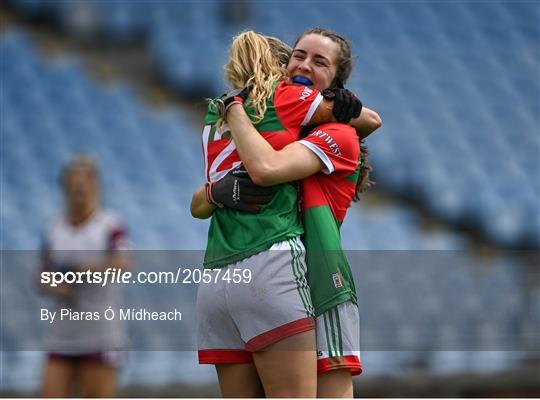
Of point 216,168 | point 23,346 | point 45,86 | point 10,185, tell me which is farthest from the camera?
point 45,86

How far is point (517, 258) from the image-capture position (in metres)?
5.67

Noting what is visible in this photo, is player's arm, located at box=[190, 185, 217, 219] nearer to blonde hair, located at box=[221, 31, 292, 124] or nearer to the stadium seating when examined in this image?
blonde hair, located at box=[221, 31, 292, 124]

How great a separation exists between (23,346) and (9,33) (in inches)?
127

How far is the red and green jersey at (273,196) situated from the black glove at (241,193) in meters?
0.02

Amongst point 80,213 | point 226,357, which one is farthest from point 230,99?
point 80,213

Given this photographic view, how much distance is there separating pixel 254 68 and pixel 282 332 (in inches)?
23.2

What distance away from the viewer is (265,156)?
202 cm

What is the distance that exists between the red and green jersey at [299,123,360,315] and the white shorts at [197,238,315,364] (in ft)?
0.10

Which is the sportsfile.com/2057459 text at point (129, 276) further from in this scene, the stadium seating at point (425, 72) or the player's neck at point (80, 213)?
the stadium seating at point (425, 72)

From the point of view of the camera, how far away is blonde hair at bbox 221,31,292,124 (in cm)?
211

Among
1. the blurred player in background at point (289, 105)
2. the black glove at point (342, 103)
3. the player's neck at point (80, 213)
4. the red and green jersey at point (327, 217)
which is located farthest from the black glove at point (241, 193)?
the player's neck at point (80, 213)

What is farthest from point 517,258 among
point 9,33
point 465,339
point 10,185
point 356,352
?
point 9,33

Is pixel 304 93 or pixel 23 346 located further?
pixel 23 346

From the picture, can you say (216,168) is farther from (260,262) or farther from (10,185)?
(10,185)
